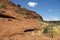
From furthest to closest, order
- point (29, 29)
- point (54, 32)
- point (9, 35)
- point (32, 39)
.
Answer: point (54, 32)
point (29, 29)
point (32, 39)
point (9, 35)

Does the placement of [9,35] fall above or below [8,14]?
below

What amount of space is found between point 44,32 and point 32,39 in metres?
3.99

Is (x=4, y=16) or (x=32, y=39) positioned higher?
(x=4, y=16)

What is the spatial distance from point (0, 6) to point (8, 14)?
1.88 metres

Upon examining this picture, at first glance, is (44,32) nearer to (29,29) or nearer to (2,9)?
(29,29)

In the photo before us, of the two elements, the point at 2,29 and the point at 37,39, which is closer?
the point at 2,29

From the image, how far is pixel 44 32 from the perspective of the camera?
60.2 feet

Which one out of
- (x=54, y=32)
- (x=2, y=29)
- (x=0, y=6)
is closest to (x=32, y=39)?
(x=2, y=29)

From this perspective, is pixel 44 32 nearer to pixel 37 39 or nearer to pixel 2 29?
pixel 37 39

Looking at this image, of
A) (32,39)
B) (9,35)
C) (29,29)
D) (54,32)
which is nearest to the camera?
(9,35)

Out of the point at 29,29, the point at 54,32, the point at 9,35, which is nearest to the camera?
the point at 9,35

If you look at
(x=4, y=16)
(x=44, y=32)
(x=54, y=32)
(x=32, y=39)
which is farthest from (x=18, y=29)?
(x=54, y=32)

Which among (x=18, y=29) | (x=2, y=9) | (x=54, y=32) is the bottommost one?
(x=54, y=32)

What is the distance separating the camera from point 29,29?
17281mm
